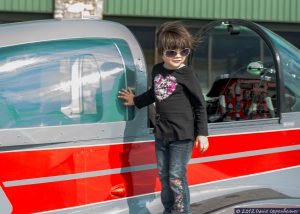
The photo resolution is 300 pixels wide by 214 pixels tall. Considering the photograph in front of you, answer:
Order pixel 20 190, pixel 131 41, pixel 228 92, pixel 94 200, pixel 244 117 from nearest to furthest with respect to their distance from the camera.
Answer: pixel 20 190 < pixel 94 200 < pixel 131 41 < pixel 244 117 < pixel 228 92

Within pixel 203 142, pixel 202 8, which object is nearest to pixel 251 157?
pixel 203 142

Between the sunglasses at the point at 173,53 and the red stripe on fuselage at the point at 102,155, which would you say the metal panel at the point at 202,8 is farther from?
the sunglasses at the point at 173,53

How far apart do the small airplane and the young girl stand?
0.37ft

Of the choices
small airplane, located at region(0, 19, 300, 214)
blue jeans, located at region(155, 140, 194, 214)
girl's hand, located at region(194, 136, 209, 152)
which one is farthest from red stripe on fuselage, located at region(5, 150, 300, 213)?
girl's hand, located at region(194, 136, 209, 152)

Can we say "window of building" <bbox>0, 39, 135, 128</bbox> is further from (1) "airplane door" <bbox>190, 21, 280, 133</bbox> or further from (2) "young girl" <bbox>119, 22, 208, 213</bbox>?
(1) "airplane door" <bbox>190, 21, 280, 133</bbox>

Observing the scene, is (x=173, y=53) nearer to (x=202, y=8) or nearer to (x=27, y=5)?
(x=202, y=8)

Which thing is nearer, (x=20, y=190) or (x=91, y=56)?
(x=20, y=190)

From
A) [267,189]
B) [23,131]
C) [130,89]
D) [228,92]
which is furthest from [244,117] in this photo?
[23,131]

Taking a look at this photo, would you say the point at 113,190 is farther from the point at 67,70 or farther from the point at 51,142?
the point at 67,70

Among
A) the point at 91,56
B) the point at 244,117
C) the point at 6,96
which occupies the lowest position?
the point at 244,117

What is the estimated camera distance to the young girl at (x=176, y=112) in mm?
2414

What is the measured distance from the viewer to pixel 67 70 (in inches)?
96.2

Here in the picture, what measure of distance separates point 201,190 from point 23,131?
A: 1000 millimetres

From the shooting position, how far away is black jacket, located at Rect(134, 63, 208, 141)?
2428mm
